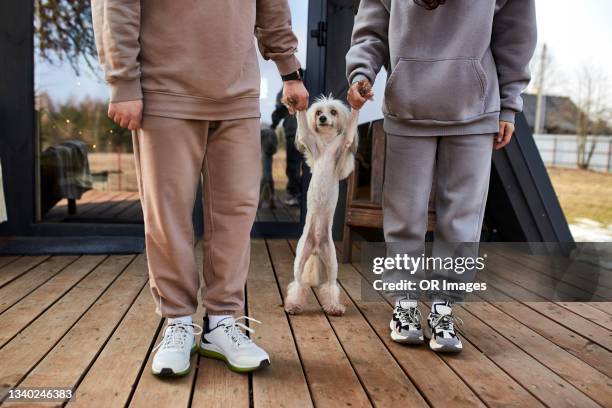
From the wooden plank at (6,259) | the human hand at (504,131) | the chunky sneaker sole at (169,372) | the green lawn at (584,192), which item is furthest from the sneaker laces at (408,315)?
the wooden plank at (6,259)

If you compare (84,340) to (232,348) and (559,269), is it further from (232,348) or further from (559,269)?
(559,269)

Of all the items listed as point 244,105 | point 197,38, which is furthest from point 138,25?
point 244,105

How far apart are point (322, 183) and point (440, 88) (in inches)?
23.3

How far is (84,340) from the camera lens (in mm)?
1819

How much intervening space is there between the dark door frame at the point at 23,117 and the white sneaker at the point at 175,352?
2.18m

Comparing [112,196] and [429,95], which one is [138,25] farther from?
[112,196]

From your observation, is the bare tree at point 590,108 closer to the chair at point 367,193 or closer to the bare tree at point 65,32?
the chair at point 367,193

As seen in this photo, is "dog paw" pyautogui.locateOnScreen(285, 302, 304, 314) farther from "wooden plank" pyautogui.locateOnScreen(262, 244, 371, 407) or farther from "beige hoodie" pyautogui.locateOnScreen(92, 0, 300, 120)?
"beige hoodie" pyautogui.locateOnScreen(92, 0, 300, 120)

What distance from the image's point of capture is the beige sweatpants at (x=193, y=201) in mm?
1522

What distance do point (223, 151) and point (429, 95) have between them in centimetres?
65

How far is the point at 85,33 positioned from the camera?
372 centimetres

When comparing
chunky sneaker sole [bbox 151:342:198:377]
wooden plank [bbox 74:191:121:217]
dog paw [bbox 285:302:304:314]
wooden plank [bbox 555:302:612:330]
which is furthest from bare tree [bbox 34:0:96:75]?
wooden plank [bbox 555:302:612:330]

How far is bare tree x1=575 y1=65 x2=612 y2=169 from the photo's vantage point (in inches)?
130

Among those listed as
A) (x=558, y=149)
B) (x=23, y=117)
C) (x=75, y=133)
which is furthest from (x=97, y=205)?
(x=558, y=149)
